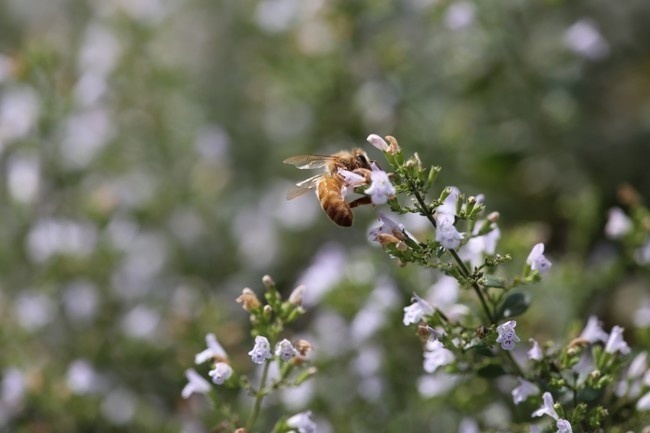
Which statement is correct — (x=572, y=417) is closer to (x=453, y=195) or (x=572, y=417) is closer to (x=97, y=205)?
(x=453, y=195)

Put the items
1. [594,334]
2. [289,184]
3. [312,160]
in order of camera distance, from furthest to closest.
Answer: [289,184] < [312,160] < [594,334]

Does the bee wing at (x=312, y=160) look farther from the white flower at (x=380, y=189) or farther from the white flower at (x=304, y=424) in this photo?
the white flower at (x=304, y=424)

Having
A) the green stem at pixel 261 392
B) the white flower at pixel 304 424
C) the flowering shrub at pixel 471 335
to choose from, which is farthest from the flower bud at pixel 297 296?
the white flower at pixel 304 424

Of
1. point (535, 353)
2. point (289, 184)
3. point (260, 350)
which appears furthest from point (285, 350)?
point (289, 184)

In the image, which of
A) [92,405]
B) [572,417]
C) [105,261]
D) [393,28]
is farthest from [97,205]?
[572,417]

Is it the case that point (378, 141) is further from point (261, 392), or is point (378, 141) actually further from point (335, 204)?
point (261, 392)

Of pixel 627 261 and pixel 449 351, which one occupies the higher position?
pixel 627 261
